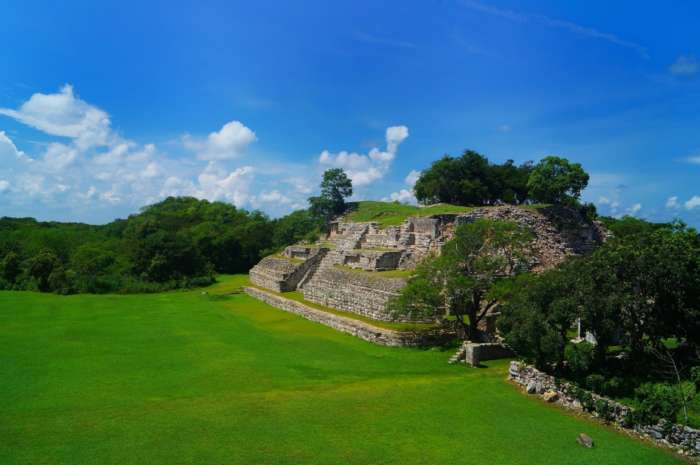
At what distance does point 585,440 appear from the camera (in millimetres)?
10062

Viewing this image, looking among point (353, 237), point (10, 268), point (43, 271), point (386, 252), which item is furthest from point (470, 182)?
point (10, 268)

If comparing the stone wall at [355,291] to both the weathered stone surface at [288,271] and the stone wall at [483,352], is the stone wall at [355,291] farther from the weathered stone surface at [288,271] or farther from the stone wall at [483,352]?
the stone wall at [483,352]

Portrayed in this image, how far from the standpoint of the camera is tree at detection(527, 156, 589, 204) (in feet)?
96.1

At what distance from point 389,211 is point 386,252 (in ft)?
36.1

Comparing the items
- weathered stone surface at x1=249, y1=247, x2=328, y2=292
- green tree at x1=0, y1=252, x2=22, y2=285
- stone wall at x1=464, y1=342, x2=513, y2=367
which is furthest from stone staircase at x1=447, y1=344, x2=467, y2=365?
green tree at x1=0, y1=252, x2=22, y2=285

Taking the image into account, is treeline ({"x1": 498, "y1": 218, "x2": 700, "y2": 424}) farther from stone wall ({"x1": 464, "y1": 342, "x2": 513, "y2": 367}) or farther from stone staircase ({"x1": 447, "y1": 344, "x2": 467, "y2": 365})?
stone staircase ({"x1": 447, "y1": 344, "x2": 467, "y2": 365})

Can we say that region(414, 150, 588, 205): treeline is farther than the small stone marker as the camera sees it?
Yes

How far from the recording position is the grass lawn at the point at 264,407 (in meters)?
9.20

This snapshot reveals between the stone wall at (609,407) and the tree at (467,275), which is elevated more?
the tree at (467,275)

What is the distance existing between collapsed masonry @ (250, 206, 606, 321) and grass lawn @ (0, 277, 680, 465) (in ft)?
11.3

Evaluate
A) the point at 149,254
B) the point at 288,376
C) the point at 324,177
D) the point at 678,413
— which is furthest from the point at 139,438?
the point at 324,177

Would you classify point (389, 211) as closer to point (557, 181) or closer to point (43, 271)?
point (557, 181)

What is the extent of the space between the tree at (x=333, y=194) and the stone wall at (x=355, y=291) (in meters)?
16.1

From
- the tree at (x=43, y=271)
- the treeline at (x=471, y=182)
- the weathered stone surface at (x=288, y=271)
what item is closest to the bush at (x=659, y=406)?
the weathered stone surface at (x=288, y=271)
